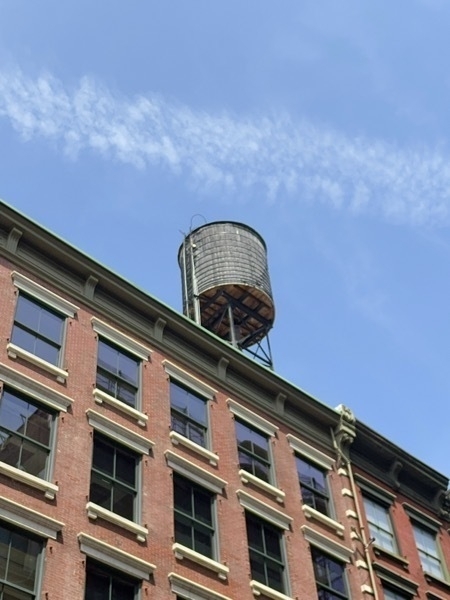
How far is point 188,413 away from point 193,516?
3.77 metres

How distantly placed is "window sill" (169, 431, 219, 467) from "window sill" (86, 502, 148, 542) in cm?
373

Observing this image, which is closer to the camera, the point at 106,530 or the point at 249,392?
the point at 106,530

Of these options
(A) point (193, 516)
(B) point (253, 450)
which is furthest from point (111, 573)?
(B) point (253, 450)

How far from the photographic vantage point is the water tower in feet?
137

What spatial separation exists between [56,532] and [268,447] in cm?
1026

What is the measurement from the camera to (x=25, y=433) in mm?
22375

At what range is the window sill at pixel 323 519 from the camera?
28.3 metres

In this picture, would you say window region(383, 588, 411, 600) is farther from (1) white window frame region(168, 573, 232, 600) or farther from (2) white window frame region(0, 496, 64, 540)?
(2) white window frame region(0, 496, 64, 540)

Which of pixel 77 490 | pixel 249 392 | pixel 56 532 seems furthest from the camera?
pixel 249 392

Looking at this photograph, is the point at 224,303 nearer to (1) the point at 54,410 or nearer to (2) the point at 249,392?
(2) the point at 249,392

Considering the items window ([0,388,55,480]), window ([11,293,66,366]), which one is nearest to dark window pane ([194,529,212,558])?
window ([0,388,55,480])

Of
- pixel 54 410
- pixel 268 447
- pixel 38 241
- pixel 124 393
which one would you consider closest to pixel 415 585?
pixel 268 447

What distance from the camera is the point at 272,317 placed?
139 feet

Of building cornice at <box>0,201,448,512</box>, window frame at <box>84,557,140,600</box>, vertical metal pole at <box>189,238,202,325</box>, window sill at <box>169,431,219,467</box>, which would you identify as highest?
vertical metal pole at <box>189,238,202,325</box>
